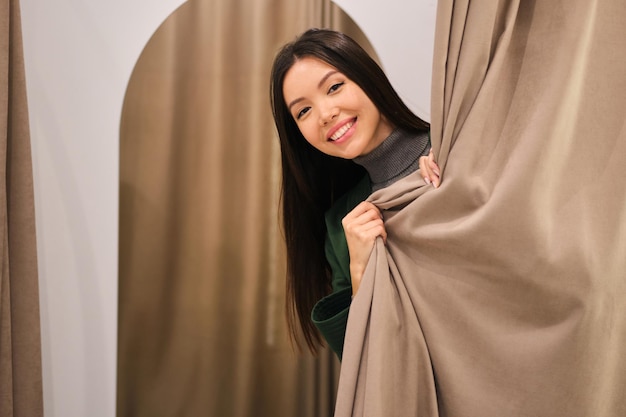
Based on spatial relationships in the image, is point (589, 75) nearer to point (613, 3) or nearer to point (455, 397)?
point (613, 3)

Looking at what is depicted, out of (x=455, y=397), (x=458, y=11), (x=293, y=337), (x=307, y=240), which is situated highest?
(x=458, y=11)

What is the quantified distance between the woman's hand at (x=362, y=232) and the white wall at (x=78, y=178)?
838mm

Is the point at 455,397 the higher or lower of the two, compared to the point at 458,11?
lower

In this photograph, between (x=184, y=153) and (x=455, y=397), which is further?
(x=184, y=153)

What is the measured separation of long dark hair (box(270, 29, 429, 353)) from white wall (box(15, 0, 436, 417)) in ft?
1.80

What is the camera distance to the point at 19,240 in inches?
55.1

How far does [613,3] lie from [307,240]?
0.87 metres

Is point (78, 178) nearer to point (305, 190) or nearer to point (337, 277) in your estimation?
point (305, 190)

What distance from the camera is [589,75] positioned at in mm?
845

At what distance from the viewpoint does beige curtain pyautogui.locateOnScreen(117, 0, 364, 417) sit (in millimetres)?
1496

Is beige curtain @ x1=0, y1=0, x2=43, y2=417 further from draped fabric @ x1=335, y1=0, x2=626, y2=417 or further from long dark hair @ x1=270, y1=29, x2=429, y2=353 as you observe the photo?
draped fabric @ x1=335, y1=0, x2=626, y2=417

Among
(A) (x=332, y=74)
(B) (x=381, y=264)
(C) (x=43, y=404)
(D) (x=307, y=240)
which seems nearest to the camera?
(B) (x=381, y=264)

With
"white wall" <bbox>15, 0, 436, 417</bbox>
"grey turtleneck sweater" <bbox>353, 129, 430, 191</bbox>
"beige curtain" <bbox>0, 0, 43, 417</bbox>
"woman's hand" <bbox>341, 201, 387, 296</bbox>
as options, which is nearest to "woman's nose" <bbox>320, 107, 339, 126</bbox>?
"grey turtleneck sweater" <bbox>353, 129, 430, 191</bbox>

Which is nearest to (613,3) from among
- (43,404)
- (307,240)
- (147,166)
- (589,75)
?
(589,75)
